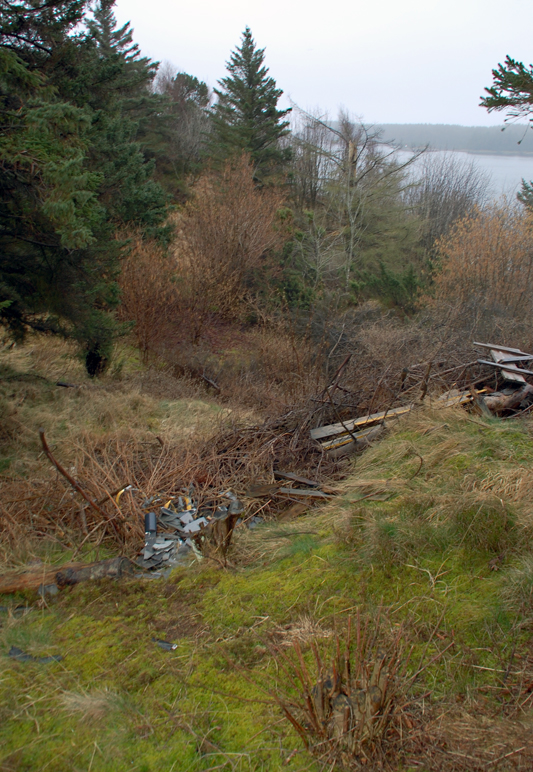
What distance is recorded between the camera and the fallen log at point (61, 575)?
3148 millimetres

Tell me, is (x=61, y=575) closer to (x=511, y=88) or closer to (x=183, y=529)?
(x=183, y=529)

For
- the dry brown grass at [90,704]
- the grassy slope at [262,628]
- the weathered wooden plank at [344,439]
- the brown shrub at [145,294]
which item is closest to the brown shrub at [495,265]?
the brown shrub at [145,294]

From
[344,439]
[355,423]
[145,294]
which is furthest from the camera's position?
[145,294]

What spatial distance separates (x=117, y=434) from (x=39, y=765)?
3921 millimetres

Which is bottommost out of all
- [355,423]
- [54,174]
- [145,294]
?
[355,423]

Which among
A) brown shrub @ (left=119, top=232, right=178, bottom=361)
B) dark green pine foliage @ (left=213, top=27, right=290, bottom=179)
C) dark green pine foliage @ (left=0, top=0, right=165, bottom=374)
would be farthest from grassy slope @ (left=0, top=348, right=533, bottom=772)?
dark green pine foliage @ (left=213, top=27, right=290, bottom=179)

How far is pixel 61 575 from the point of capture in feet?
10.4

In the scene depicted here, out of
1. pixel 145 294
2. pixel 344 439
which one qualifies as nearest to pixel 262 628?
pixel 344 439

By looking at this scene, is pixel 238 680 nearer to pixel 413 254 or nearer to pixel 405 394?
pixel 405 394

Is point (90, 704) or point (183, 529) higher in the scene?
point (90, 704)

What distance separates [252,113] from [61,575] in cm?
2635

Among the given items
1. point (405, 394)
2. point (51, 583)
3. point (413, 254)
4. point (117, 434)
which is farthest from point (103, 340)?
point (413, 254)

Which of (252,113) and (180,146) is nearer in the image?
(252,113)

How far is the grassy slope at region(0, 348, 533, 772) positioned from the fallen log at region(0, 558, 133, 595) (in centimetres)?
11
